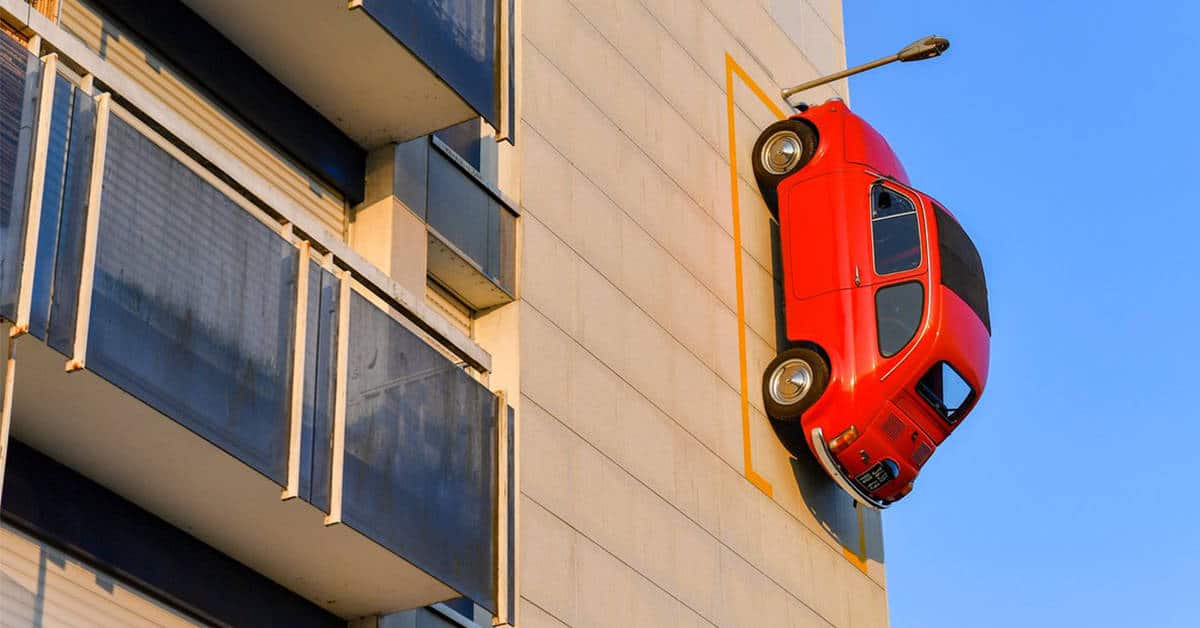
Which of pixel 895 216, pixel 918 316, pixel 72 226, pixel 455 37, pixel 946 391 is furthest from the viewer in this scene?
pixel 895 216

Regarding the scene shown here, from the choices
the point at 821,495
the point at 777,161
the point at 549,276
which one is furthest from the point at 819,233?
the point at 549,276

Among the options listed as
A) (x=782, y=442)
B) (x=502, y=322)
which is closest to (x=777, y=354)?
(x=782, y=442)

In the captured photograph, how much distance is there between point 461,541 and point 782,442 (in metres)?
8.96

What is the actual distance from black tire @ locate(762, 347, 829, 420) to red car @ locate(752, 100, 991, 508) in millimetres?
12

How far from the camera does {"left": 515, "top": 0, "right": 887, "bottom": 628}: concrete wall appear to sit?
805 inches

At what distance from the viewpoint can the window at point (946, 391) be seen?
83.1ft

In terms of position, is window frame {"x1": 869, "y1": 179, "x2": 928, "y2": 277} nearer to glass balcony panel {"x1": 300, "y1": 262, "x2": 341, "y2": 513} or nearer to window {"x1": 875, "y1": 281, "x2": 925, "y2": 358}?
window {"x1": 875, "y1": 281, "x2": 925, "y2": 358}

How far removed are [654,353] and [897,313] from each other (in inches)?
157

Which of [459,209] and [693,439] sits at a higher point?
[459,209]

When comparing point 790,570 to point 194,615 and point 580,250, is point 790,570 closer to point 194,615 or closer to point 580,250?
point 580,250

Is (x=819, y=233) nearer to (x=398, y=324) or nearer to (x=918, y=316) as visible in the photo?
(x=918, y=316)

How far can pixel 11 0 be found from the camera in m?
13.1

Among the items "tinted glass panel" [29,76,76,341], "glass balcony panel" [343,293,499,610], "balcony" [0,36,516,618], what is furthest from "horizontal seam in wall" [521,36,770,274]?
"tinted glass panel" [29,76,76,341]

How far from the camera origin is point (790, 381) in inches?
989
